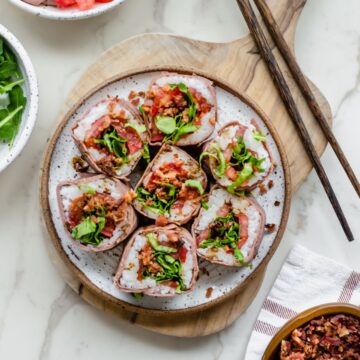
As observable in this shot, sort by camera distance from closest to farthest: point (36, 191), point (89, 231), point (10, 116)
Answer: point (89, 231)
point (10, 116)
point (36, 191)

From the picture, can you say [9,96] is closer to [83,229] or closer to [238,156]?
[83,229]

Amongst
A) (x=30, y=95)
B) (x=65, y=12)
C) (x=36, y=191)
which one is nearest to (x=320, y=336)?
(x=36, y=191)

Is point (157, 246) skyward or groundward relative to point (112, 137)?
groundward

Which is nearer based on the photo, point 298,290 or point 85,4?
point 85,4

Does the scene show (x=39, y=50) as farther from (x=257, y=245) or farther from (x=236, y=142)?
(x=257, y=245)

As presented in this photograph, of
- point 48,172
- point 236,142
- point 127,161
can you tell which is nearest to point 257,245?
point 236,142
